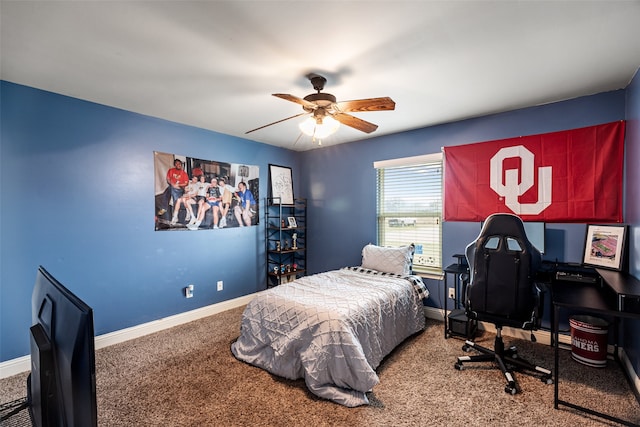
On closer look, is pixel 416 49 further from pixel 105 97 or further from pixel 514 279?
pixel 105 97

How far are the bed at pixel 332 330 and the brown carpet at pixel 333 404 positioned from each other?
0.11m

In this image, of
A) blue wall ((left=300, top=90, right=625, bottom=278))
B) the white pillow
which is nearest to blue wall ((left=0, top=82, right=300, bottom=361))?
blue wall ((left=300, top=90, right=625, bottom=278))

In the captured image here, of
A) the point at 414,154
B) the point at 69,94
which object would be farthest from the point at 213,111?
the point at 414,154

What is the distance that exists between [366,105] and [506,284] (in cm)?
174

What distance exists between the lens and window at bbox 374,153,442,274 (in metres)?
3.70

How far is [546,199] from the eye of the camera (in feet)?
9.52

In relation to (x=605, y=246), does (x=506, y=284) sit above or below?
below

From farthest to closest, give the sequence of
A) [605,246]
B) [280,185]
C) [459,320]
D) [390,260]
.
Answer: [280,185]
[390,260]
[459,320]
[605,246]

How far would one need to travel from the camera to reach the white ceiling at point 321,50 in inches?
63.1

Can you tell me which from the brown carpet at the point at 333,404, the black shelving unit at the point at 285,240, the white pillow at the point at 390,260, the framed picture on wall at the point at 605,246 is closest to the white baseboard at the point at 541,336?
the brown carpet at the point at 333,404

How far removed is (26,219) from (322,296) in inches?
104

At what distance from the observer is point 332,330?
2164 millimetres

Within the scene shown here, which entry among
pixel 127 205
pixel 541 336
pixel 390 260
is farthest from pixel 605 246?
pixel 127 205

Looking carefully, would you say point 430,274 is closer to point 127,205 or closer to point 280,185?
point 280,185
